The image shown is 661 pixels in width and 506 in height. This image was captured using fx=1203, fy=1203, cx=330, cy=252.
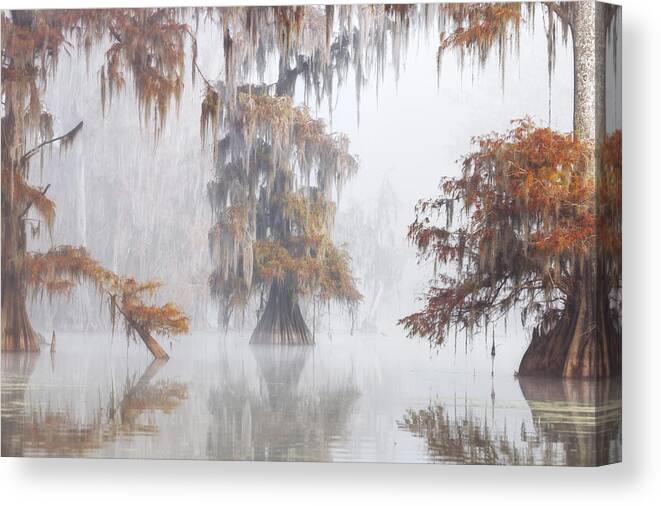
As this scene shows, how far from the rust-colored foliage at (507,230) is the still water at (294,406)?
0.38 metres

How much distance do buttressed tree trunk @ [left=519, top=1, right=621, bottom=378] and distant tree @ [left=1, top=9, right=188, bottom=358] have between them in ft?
7.93

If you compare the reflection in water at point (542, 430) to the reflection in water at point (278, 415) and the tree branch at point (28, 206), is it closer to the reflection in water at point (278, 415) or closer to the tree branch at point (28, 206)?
the reflection in water at point (278, 415)

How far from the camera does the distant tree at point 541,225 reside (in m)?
7.46

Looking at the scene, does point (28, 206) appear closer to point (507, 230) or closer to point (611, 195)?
point (507, 230)

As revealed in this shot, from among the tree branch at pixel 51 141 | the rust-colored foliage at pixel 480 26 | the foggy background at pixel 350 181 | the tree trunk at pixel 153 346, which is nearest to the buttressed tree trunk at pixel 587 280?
the foggy background at pixel 350 181

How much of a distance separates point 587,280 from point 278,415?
2.12m

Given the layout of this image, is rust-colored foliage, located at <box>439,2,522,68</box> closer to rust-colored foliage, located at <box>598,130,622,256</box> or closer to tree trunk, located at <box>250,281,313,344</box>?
rust-colored foliage, located at <box>598,130,622,256</box>

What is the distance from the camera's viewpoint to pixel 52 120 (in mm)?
7945

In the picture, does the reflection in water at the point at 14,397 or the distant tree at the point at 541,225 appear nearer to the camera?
the distant tree at the point at 541,225

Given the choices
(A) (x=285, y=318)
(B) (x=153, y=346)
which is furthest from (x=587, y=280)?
(B) (x=153, y=346)

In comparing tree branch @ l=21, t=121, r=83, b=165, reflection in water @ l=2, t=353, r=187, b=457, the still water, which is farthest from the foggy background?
reflection in water @ l=2, t=353, r=187, b=457

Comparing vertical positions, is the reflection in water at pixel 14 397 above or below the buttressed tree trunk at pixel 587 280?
below

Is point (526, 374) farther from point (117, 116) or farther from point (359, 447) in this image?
point (117, 116)

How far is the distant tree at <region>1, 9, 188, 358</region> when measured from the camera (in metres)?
7.88
